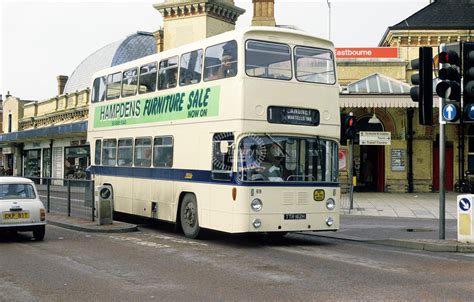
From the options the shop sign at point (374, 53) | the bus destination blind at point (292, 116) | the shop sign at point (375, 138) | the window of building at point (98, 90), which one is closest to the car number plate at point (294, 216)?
the bus destination blind at point (292, 116)

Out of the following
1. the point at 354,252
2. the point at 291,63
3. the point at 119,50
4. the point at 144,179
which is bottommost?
the point at 354,252

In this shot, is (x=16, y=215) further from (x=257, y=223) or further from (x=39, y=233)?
(x=257, y=223)

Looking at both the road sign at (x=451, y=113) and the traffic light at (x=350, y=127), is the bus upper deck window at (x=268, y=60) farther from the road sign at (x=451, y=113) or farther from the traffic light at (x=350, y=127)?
the traffic light at (x=350, y=127)

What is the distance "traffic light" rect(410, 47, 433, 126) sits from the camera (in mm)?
13250

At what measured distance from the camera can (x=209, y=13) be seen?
51781 mm

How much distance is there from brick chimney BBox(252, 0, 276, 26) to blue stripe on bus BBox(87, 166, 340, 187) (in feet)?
86.0

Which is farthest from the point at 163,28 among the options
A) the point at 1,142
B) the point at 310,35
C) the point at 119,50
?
the point at 310,35

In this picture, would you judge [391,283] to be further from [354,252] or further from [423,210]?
[423,210]

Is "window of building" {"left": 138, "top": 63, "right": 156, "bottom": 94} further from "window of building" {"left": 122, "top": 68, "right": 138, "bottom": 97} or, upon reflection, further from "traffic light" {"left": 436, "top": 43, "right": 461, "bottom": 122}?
"traffic light" {"left": 436, "top": 43, "right": 461, "bottom": 122}

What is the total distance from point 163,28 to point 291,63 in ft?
140

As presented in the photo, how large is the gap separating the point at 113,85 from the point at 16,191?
18.6ft

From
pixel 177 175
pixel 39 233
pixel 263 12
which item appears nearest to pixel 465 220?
pixel 177 175

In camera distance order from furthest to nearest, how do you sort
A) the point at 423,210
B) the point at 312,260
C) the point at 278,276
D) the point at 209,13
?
the point at 209,13, the point at 423,210, the point at 312,260, the point at 278,276

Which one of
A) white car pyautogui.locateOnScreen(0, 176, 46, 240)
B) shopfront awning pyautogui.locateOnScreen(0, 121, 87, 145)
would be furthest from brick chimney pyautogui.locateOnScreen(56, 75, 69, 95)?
white car pyautogui.locateOnScreen(0, 176, 46, 240)
